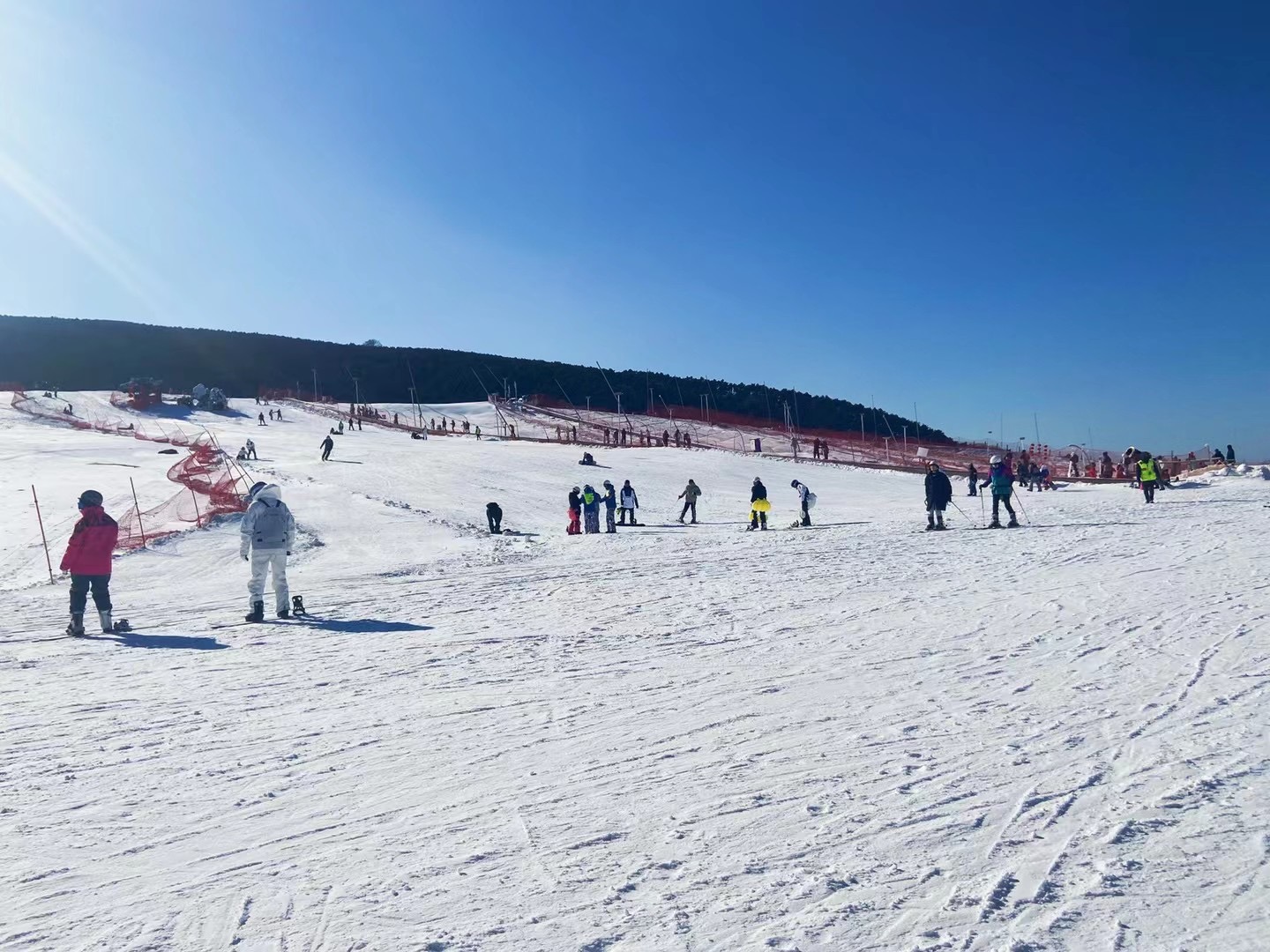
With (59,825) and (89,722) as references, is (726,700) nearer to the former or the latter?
(59,825)

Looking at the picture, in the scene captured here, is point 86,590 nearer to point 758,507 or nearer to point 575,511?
point 575,511

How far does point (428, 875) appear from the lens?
3.38 m

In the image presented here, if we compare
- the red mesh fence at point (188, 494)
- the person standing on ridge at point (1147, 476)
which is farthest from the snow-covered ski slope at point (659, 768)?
the person standing on ridge at point (1147, 476)

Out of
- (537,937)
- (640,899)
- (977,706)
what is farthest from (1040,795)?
(537,937)

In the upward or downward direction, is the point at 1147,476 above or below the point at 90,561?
above

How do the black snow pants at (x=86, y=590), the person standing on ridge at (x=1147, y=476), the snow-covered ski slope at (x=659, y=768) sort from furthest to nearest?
the person standing on ridge at (x=1147, y=476), the black snow pants at (x=86, y=590), the snow-covered ski slope at (x=659, y=768)

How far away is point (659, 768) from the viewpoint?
448cm

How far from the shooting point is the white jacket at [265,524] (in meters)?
9.22

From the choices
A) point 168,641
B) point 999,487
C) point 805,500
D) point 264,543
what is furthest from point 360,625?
point 999,487

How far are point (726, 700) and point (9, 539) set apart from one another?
16448mm

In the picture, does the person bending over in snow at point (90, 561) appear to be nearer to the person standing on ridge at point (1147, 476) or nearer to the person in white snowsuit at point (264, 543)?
the person in white snowsuit at point (264, 543)

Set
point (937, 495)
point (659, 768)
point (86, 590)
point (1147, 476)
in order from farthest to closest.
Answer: point (1147, 476)
point (937, 495)
point (86, 590)
point (659, 768)

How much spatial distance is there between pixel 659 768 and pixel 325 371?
128 m

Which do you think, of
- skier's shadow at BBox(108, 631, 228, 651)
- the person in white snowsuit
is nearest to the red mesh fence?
the person in white snowsuit
